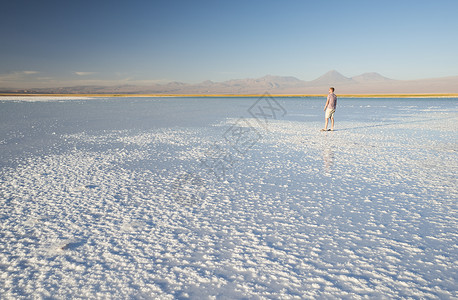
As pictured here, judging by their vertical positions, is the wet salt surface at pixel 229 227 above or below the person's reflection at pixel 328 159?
below

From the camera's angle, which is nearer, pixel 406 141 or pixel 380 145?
pixel 380 145

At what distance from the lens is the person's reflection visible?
5750 mm

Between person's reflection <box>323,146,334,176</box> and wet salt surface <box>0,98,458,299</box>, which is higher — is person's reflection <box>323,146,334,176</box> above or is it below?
above

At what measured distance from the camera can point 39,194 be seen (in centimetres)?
438

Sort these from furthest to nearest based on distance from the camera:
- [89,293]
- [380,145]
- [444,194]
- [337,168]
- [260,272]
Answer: [380,145]
[337,168]
[444,194]
[260,272]
[89,293]

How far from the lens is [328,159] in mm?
6766

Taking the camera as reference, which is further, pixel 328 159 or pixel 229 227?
pixel 328 159

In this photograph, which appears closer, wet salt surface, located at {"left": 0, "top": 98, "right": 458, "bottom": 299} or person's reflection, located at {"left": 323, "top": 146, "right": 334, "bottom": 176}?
wet salt surface, located at {"left": 0, "top": 98, "right": 458, "bottom": 299}

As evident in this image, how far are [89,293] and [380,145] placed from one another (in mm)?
8687

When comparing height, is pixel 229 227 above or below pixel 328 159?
below

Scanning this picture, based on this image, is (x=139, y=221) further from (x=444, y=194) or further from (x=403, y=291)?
(x=444, y=194)

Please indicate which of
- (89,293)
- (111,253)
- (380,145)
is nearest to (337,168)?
(380,145)

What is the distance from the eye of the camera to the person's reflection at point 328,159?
18.9 feet

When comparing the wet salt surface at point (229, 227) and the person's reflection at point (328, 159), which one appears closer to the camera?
the wet salt surface at point (229, 227)
